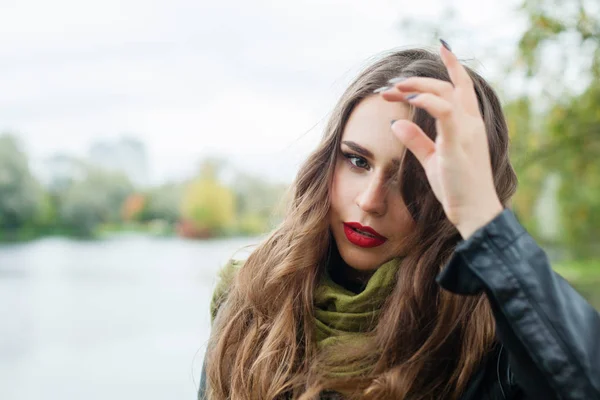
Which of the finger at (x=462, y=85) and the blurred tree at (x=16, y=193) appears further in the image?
the blurred tree at (x=16, y=193)

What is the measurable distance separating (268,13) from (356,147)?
285 cm

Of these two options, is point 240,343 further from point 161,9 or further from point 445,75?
point 161,9

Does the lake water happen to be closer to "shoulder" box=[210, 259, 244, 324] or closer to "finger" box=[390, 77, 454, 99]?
"shoulder" box=[210, 259, 244, 324]

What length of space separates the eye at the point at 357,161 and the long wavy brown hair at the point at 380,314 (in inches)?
1.6

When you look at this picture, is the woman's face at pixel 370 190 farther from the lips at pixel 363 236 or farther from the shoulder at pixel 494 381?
the shoulder at pixel 494 381

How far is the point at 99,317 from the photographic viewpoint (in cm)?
461

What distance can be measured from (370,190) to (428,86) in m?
0.27

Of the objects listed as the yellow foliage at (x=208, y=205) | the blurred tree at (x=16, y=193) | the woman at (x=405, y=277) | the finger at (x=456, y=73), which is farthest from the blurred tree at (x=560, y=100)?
the blurred tree at (x=16, y=193)

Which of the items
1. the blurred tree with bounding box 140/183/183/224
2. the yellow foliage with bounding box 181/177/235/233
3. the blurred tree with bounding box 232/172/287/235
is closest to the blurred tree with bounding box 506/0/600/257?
the blurred tree with bounding box 232/172/287/235

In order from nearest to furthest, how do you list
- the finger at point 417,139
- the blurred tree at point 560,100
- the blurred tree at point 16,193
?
the finger at point 417,139 → the blurred tree at point 560,100 → the blurred tree at point 16,193

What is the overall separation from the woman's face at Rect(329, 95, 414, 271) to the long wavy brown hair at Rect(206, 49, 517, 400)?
0.08ft

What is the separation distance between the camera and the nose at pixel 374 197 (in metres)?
1.11

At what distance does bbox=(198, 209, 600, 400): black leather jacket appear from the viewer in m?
0.81

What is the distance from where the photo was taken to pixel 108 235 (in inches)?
151
